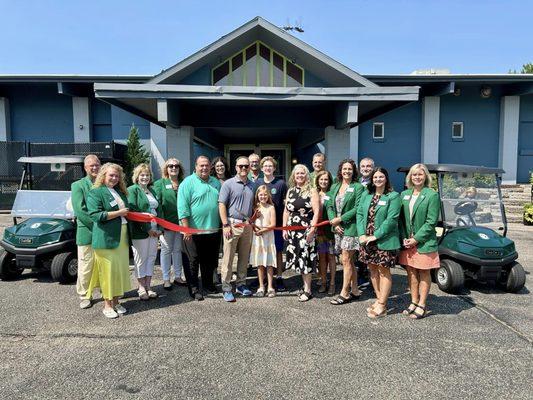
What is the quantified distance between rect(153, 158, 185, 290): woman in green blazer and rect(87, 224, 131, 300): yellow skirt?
86 centimetres

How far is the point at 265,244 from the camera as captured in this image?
15.9 feet

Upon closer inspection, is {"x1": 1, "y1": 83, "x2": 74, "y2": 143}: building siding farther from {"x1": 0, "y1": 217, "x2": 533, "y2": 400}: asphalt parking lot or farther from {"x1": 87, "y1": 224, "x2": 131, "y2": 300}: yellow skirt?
{"x1": 87, "y1": 224, "x2": 131, "y2": 300}: yellow skirt

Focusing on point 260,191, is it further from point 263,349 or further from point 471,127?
point 471,127

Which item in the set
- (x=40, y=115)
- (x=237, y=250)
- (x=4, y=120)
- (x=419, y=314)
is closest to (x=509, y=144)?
(x=419, y=314)

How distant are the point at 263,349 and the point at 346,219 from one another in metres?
1.94

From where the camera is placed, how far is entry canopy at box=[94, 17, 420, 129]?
7.55m

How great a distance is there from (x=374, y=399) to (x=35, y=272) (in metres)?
5.88

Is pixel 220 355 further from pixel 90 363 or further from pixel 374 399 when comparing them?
pixel 374 399

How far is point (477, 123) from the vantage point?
54.5 ft

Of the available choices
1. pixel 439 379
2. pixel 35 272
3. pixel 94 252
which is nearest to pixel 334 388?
pixel 439 379

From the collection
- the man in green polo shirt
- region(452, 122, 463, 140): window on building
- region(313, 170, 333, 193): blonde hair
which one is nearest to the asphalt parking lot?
the man in green polo shirt

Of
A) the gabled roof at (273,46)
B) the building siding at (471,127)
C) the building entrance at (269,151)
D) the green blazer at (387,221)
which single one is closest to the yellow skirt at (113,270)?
the green blazer at (387,221)

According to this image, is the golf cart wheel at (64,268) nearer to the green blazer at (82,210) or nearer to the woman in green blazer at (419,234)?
the green blazer at (82,210)

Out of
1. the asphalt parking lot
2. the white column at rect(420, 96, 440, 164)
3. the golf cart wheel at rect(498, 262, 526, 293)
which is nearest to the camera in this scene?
the asphalt parking lot
